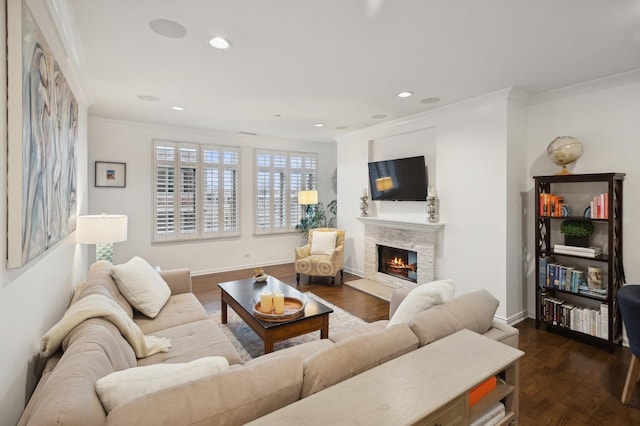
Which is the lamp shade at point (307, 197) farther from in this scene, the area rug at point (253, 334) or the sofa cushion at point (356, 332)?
the sofa cushion at point (356, 332)

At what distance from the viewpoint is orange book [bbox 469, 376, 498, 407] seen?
138 centimetres

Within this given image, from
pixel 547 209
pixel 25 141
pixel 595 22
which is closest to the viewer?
pixel 25 141

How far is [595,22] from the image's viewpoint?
217 centimetres

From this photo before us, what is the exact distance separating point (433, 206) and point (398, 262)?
4.03 ft

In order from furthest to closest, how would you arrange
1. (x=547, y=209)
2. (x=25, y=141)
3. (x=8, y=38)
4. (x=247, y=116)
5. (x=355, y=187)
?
1. (x=355, y=187)
2. (x=247, y=116)
3. (x=547, y=209)
4. (x=25, y=141)
5. (x=8, y=38)

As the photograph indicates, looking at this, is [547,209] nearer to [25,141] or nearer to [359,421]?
[359,421]

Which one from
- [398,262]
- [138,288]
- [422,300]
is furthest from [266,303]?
[398,262]

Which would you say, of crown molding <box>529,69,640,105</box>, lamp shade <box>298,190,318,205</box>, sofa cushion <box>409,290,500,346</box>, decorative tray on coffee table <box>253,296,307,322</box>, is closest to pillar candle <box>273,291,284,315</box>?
decorative tray on coffee table <box>253,296,307,322</box>

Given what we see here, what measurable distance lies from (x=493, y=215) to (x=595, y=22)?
80.5 inches

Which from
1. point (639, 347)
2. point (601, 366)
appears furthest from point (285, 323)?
point (601, 366)

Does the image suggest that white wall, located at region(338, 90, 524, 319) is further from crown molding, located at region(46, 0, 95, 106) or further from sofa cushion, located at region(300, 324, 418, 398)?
crown molding, located at region(46, 0, 95, 106)

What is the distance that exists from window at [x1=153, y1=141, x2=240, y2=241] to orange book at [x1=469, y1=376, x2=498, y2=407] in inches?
208

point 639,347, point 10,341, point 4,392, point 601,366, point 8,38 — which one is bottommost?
point 601,366

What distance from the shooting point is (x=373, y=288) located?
5.01 metres
